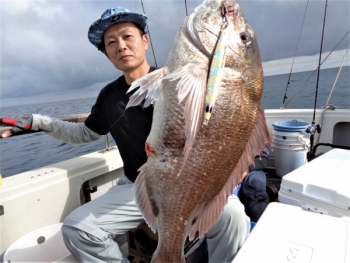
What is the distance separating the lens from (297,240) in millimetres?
1293

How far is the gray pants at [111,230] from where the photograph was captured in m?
1.77

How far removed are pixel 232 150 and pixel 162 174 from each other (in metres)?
0.40

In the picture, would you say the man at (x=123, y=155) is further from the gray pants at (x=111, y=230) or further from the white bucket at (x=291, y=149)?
the white bucket at (x=291, y=149)

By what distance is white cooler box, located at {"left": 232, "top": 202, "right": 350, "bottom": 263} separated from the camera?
46.4 inches

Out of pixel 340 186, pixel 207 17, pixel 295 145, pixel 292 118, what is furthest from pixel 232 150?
pixel 292 118

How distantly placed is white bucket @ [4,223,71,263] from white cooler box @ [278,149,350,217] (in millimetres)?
2196

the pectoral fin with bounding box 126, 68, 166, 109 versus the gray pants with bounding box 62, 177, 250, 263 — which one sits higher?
the pectoral fin with bounding box 126, 68, 166, 109

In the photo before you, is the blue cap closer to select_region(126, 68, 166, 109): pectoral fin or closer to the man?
the man

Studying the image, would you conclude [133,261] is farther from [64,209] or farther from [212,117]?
[212,117]

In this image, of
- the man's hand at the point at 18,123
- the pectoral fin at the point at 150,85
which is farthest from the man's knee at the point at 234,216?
the man's hand at the point at 18,123

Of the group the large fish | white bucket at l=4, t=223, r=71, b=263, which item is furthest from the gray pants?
white bucket at l=4, t=223, r=71, b=263

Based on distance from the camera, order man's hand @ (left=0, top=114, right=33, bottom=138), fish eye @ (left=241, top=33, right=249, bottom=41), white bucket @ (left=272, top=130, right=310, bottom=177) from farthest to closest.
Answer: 1. white bucket @ (left=272, top=130, right=310, bottom=177)
2. man's hand @ (left=0, top=114, right=33, bottom=138)
3. fish eye @ (left=241, top=33, right=249, bottom=41)

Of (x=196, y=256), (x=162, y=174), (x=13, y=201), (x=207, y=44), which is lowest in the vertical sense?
(x=196, y=256)

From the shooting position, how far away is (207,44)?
4.35 ft
